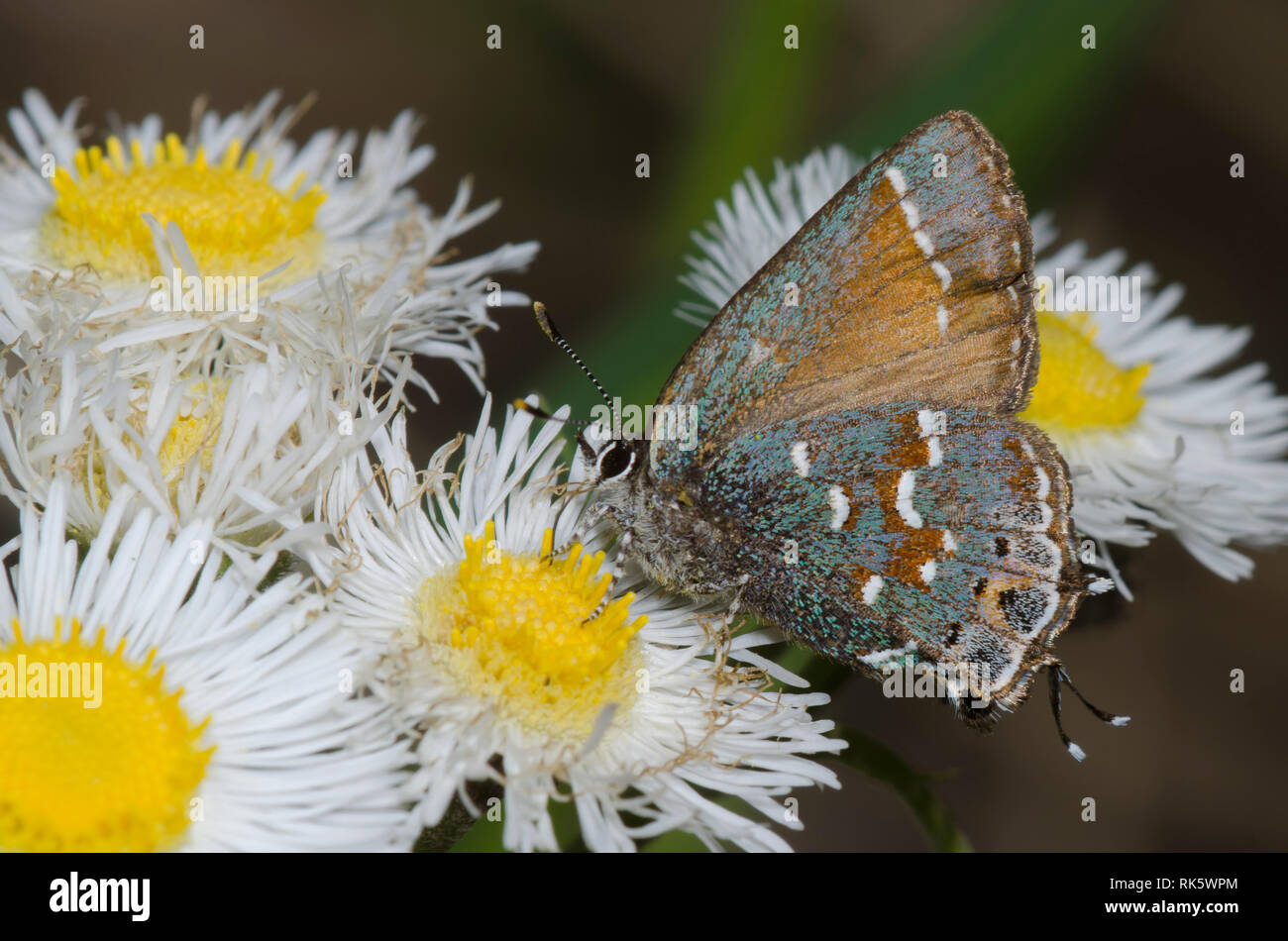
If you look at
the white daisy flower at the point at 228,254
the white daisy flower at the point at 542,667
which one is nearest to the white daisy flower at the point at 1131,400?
the white daisy flower at the point at 228,254

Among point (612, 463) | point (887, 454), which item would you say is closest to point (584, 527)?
point (612, 463)

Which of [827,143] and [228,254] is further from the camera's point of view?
[827,143]

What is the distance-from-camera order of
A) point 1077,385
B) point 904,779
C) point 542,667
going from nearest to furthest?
point 542,667 < point 904,779 < point 1077,385

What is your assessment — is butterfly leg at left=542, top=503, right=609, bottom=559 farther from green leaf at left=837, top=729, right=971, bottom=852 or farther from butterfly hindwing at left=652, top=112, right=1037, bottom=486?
green leaf at left=837, top=729, right=971, bottom=852

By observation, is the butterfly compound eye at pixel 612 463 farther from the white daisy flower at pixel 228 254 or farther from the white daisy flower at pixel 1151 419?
the white daisy flower at pixel 1151 419

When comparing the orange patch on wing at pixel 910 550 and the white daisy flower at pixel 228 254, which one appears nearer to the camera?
the orange patch on wing at pixel 910 550

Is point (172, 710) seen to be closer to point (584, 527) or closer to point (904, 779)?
point (584, 527)
